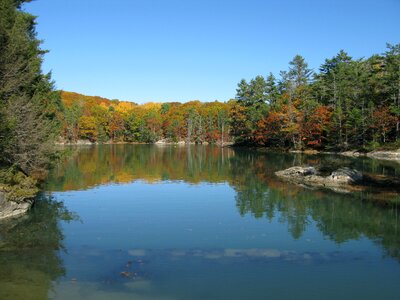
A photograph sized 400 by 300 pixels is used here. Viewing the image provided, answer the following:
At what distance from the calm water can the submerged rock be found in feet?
9.71

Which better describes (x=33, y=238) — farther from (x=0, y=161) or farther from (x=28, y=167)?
(x=28, y=167)

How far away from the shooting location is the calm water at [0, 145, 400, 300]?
10.1m

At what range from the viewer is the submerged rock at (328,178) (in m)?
28.3

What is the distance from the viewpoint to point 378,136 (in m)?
55.9

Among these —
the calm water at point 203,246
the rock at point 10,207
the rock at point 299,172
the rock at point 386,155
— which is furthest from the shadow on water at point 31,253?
the rock at point 386,155

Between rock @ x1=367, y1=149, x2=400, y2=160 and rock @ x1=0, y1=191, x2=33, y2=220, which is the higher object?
rock @ x1=367, y1=149, x2=400, y2=160

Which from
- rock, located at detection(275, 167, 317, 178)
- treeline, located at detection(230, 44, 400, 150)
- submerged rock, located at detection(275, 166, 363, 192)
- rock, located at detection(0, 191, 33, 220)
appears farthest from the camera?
treeline, located at detection(230, 44, 400, 150)

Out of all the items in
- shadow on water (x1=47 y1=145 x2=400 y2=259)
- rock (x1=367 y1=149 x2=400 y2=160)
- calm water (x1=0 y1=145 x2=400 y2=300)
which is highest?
rock (x1=367 y1=149 x2=400 y2=160)

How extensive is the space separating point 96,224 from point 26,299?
8.00m

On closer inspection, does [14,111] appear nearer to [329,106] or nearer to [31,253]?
[31,253]

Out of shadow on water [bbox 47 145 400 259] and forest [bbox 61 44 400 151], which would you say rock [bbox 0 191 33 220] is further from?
forest [bbox 61 44 400 151]

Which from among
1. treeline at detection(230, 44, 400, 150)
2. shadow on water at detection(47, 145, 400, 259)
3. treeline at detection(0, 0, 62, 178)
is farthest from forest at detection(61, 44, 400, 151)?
treeline at detection(0, 0, 62, 178)

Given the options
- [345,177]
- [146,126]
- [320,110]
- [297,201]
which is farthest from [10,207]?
[146,126]

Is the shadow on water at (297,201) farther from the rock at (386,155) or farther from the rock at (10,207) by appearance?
the rock at (386,155)
